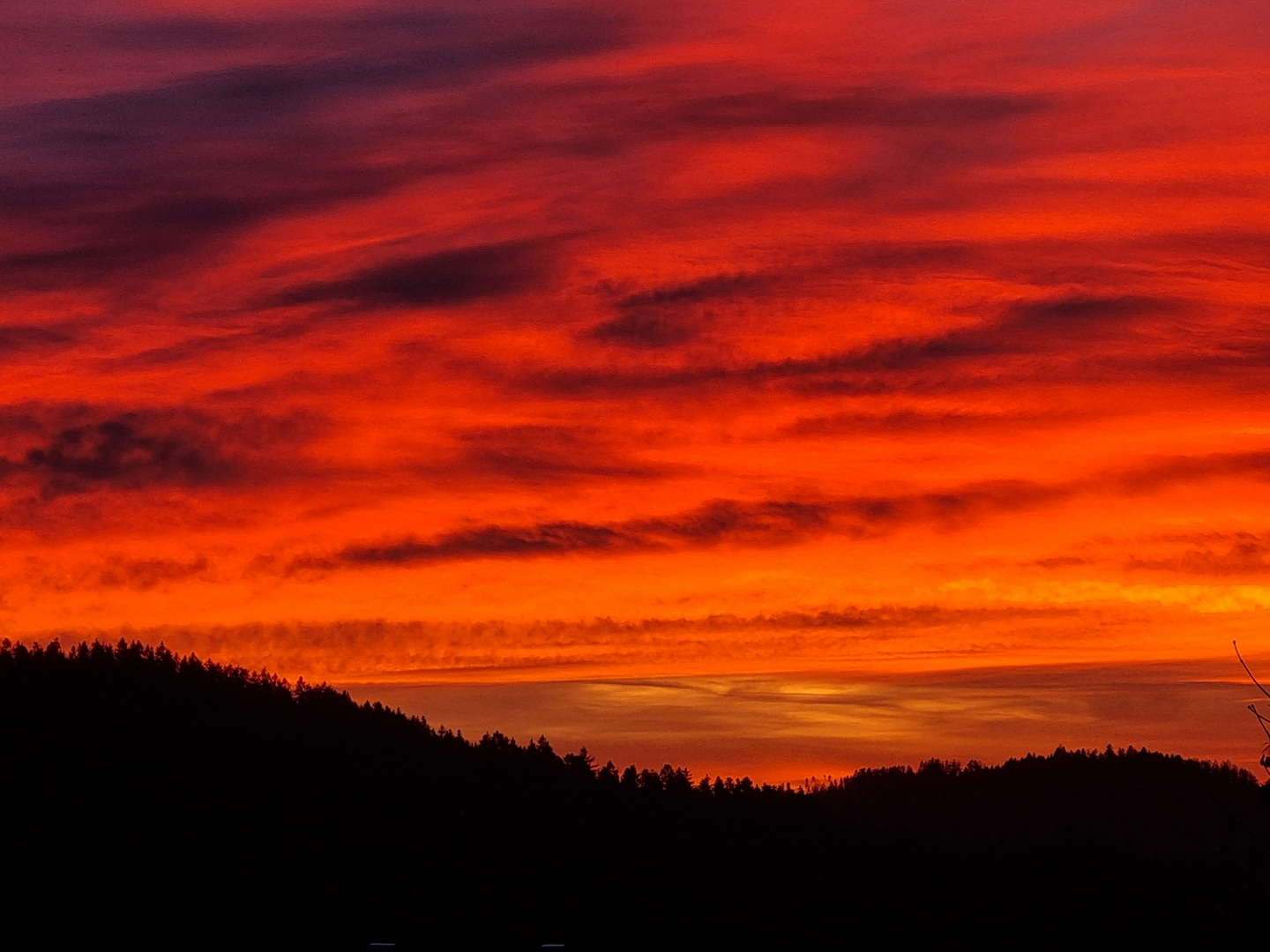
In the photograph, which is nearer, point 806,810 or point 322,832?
point 322,832

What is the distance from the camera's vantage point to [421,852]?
83938mm

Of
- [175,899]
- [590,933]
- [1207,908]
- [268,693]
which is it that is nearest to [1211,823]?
[1207,908]

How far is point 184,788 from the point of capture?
269 feet

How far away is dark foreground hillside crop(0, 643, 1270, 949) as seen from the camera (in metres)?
64.6

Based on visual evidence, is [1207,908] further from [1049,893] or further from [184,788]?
[184,788]

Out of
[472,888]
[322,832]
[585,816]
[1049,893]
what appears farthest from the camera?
[585,816]

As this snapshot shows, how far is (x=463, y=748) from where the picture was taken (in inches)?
4390

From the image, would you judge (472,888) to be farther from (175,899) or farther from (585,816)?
(585,816)

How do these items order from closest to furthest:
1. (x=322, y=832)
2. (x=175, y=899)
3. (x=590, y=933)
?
(x=175, y=899) < (x=590, y=933) < (x=322, y=832)

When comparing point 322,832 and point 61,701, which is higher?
point 61,701

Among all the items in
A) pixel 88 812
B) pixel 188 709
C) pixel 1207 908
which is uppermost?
pixel 188 709

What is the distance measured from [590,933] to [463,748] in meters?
43.4

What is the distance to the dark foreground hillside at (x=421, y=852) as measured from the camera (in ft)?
212

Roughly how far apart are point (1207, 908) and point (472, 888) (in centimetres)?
3886
